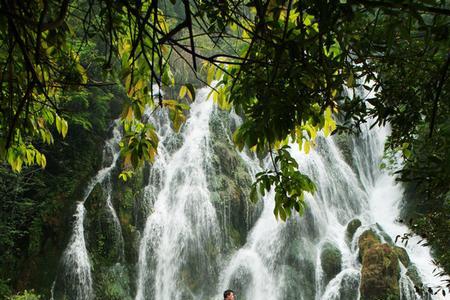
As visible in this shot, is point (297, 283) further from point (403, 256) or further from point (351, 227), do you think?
point (403, 256)

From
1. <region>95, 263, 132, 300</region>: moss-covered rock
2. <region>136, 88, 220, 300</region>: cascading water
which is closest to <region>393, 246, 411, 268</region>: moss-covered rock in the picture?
<region>136, 88, 220, 300</region>: cascading water

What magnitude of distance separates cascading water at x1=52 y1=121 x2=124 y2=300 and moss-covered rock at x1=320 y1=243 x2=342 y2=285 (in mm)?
4594

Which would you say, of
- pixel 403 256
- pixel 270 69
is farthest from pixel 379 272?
pixel 270 69

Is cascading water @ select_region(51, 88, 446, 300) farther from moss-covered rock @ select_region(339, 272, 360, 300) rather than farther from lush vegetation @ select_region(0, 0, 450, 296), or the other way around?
lush vegetation @ select_region(0, 0, 450, 296)

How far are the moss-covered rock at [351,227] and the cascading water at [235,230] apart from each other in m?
0.08

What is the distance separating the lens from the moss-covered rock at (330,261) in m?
9.34

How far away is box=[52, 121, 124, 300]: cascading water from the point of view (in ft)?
29.2

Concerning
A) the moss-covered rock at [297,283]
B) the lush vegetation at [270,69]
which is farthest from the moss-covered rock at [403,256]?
the lush vegetation at [270,69]

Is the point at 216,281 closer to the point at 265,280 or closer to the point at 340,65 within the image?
the point at 265,280

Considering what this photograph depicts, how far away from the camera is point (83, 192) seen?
10555 mm

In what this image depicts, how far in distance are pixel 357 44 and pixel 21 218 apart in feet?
30.8

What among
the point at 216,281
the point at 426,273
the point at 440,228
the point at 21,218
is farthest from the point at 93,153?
the point at 440,228

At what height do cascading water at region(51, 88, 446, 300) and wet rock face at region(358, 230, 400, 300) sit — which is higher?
cascading water at region(51, 88, 446, 300)

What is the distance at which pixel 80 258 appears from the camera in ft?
30.6
